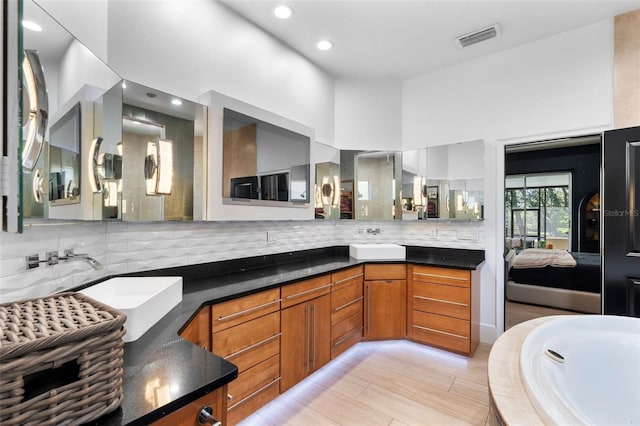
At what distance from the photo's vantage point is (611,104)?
257 cm

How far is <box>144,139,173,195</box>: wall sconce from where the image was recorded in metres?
1.70

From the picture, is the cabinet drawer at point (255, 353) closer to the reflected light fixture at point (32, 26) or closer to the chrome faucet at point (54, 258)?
the chrome faucet at point (54, 258)

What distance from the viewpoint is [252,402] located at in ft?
6.31

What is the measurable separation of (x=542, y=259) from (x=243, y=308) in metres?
4.42

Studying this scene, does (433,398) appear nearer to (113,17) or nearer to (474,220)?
(474,220)

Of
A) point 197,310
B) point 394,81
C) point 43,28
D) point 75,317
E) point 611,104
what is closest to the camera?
point 75,317

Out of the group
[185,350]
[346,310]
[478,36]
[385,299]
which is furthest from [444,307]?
[478,36]

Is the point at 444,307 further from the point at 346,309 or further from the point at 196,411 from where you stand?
the point at 196,411

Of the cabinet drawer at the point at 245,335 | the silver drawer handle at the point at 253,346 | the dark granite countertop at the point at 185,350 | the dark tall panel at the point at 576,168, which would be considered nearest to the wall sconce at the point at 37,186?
the dark granite countertop at the point at 185,350

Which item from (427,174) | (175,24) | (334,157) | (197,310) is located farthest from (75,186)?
(427,174)

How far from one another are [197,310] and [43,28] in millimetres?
1335

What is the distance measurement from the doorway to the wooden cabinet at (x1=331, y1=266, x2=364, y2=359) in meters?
2.59

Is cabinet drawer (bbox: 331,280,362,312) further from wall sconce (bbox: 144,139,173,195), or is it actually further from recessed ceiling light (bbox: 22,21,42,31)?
recessed ceiling light (bbox: 22,21,42,31)

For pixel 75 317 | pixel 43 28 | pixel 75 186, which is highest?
pixel 43 28
